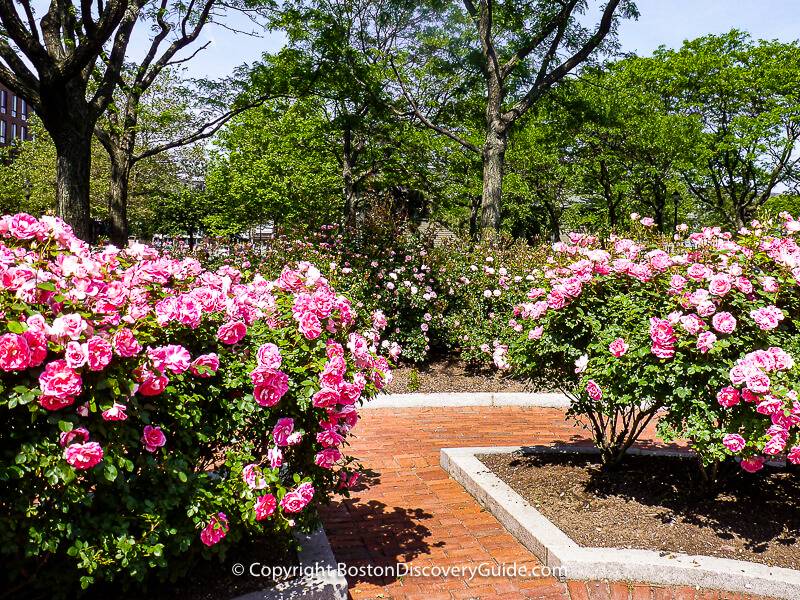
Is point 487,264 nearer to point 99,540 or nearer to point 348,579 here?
point 348,579

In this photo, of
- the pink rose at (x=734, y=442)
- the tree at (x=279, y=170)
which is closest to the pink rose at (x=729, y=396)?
the pink rose at (x=734, y=442)

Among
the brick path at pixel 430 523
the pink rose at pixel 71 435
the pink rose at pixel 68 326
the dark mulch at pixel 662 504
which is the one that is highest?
the pink rose at pixel 68 326

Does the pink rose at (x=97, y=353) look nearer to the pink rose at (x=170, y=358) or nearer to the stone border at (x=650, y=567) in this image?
the pink rose at (x=170, y=358)

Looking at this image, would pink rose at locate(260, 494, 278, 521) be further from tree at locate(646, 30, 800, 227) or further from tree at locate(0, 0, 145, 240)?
tree at locate(646, 30, 800, 227)

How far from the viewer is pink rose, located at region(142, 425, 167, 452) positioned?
8.86ft

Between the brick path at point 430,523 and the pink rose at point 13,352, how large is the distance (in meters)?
2.23

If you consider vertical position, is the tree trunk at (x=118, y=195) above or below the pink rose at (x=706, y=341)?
above

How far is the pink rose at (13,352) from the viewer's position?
2340 mm

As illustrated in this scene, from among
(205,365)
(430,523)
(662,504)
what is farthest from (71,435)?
(662,504)

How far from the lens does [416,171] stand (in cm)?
2564

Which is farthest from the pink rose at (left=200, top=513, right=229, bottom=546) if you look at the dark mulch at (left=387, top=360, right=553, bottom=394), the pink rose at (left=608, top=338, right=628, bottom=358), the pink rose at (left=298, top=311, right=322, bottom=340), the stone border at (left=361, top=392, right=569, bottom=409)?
the dark mulch at (left=387, top=360, right=553, bottom=394)

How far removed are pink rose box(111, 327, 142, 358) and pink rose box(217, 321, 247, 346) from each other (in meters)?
0.50

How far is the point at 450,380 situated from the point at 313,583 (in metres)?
Result: 6.00

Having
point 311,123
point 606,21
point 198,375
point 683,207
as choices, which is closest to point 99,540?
point 198,375
